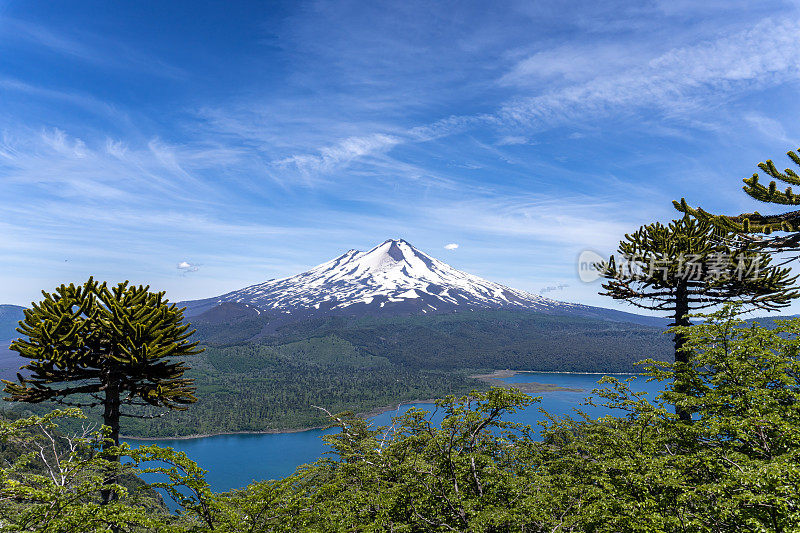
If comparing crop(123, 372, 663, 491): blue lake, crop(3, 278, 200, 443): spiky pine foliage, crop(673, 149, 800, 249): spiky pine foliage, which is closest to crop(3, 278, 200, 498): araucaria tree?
crop(3, 278, 200, 443): spiky pine foliage

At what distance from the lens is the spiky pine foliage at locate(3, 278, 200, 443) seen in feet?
34.7

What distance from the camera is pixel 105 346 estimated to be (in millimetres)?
11484

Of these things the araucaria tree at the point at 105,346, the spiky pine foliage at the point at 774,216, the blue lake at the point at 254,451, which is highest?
the spiky pine foliage at the point at 774,216

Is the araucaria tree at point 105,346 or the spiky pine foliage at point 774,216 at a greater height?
the spiky pine foliage at point 774,216

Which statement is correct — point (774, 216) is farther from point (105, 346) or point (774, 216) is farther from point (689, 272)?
point (105, 346)

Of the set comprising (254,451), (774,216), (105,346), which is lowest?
(254,451)

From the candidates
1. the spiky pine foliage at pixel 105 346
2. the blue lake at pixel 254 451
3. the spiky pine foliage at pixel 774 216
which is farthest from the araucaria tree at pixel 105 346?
the blue lake at pixel 254 451

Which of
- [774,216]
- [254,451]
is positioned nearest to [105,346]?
[774,216]

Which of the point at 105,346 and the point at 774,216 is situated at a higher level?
the point at 774,216

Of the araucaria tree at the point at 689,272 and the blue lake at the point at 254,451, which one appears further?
the blue lake at the point at 254,451

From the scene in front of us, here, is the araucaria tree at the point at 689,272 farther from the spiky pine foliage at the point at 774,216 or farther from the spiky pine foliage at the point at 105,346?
the spiky pine foliage at the point at 105,346

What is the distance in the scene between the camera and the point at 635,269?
16.2 metres

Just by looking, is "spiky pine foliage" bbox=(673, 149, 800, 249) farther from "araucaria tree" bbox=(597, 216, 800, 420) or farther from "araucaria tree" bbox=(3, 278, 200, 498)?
"araucaria tree" bbox=(3, 278, 200, 498)

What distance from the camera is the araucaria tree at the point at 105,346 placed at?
1057 cm
